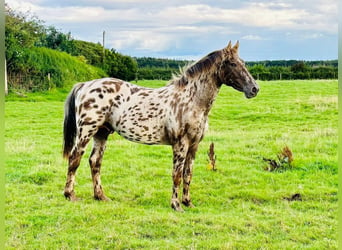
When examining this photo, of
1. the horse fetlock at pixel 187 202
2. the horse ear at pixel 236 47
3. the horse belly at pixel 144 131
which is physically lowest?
the horse fetlock at pixel 187 202

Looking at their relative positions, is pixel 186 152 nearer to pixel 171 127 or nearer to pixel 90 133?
pixel 171 127

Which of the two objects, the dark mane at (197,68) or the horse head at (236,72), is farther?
the dark mane at (197,68)

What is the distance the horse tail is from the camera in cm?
686

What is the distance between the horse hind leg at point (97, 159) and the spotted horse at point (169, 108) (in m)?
0.02

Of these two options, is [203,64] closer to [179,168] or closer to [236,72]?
[236,72]

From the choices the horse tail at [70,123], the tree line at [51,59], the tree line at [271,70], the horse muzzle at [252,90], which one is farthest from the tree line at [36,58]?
the horse muzzle at [252,90]

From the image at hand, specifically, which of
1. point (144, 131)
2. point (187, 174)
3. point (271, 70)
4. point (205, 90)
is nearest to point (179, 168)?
point (187, 174)

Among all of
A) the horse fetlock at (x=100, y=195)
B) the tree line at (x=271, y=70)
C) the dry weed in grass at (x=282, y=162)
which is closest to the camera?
the horse fetlock at (x=100, y=195)

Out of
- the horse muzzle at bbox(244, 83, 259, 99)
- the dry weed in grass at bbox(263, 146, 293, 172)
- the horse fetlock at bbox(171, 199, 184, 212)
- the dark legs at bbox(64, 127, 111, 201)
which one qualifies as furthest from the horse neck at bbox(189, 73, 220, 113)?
the dry weed in grass at bbox(263, 146, 293, 172)

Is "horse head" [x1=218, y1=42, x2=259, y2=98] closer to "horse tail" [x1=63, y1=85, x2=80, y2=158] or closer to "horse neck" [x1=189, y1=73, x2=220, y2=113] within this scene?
"horse neck" [x1=189, y1=73, x2=220, y2=113]

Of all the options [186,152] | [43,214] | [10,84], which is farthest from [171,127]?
[10,84]

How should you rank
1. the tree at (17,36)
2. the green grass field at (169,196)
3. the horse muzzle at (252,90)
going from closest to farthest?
1. the green grass field at (169,196)
2. the horse muzzle at (252,90)
3. the tree at (17,36)

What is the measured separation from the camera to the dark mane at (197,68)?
6.30 metres

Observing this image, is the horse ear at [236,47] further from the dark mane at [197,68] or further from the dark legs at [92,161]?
the dark legs at [92,161]
